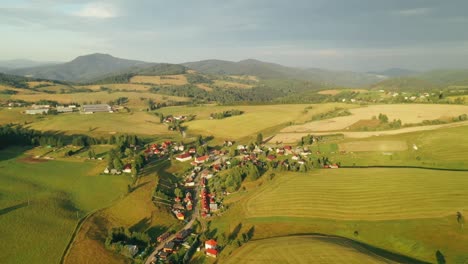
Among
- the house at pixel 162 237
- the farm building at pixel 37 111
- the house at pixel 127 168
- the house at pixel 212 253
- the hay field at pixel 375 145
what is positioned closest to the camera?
the house at pixel 212 253

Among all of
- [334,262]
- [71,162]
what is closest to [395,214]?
[334,262]

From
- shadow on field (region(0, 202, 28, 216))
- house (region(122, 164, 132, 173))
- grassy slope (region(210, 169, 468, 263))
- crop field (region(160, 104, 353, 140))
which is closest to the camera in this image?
grassy slope (region(210, 169, 468, 263))

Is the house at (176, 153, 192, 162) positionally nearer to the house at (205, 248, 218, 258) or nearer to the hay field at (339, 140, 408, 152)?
the hay field at (339, 140, 408, 152)

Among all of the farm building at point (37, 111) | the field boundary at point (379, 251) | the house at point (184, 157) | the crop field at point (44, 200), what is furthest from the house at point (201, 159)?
the farm building at point (37, 111)

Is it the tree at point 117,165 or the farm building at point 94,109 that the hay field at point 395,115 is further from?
the farm building at point 94,109

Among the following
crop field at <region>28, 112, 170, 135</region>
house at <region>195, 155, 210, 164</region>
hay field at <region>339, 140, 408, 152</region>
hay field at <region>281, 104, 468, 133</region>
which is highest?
hay field at <region>281, 104, 468, 133</region>

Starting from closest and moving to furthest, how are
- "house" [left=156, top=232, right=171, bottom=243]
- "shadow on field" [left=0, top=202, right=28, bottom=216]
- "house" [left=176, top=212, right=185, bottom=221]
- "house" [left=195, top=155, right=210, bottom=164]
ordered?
1. "house" [left=156, top=232, right=171, bottom=243]
2. "shadow on field" [left=0, top=202, right=28, bottom=216]
3. "house" [left=176, top=212, right=185, bottom=221]
4. "house" [left=195, top=155, right=210, bottom=164]

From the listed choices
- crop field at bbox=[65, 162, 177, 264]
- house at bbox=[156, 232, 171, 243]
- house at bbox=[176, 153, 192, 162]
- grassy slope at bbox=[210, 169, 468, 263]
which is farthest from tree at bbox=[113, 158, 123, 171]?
house at bbox=[156, 232, 171, 243]
